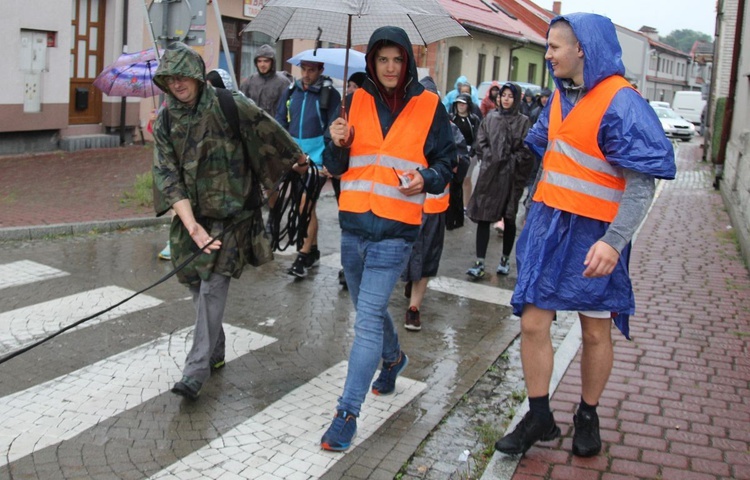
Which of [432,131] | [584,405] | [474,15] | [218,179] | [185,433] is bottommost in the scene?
[185,433]

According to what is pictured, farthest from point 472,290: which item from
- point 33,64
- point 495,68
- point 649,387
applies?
point 495,68

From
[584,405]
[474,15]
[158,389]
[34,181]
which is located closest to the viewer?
[584,405]

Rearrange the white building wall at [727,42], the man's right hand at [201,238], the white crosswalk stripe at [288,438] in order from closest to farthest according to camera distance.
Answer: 1. the white crosswalk stripe at [288,438]
2. the man's right hand at [201,238]
3. the white building wall at [727,42]

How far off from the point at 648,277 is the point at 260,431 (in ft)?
16.7

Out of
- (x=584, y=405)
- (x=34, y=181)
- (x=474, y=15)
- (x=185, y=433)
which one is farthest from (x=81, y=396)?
(x=474, y=15)

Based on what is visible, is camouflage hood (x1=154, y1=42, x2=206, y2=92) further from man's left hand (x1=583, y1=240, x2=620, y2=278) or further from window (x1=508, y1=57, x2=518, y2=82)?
window (x1=508, y1=57, x2=518, y2=82)

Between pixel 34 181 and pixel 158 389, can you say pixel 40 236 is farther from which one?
pixel 158 389

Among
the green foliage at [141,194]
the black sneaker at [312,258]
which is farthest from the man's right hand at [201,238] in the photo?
the green foliage at [141,194]

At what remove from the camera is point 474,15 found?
28.2m

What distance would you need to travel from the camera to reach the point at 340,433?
4.15 metres

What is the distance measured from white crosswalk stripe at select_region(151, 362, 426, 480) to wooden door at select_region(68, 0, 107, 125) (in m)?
11.9

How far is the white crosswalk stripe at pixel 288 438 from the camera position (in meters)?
3.95

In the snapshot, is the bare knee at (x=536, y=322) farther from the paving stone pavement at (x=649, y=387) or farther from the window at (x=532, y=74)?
the window at (x=532, y=74)

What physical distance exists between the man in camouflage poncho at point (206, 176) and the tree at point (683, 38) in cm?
13682
